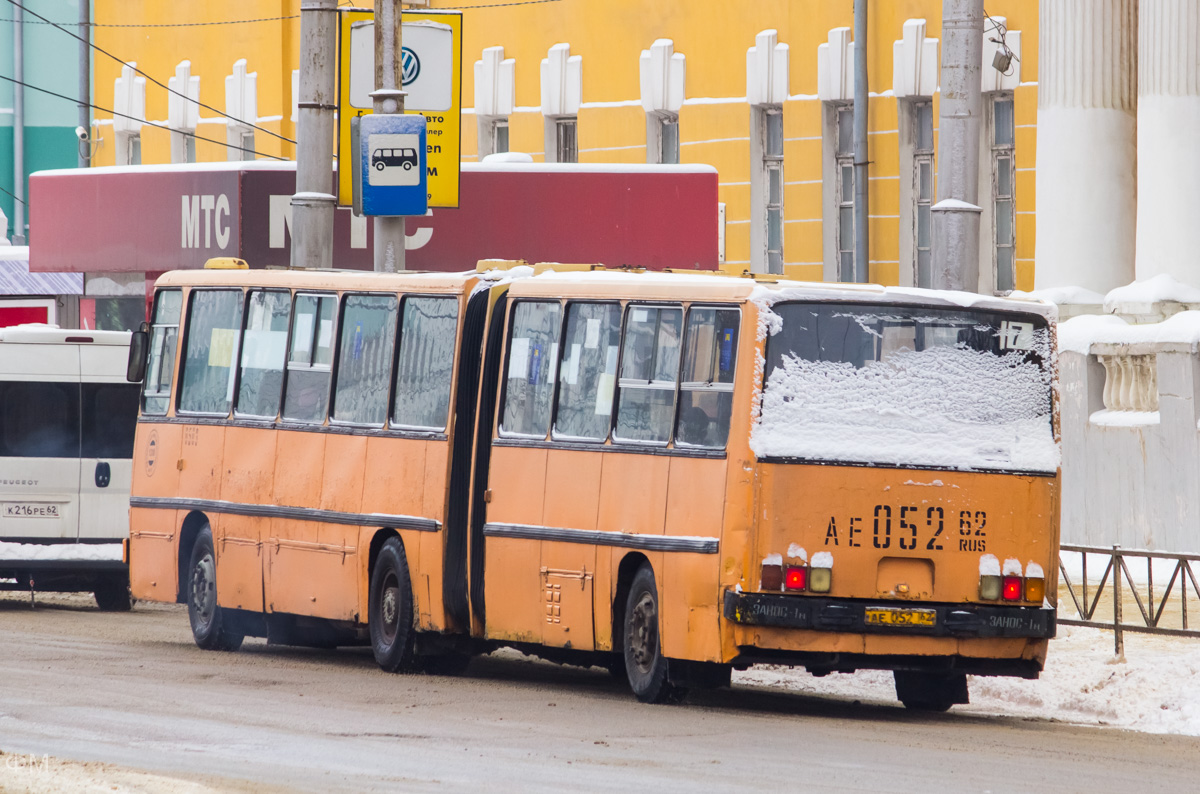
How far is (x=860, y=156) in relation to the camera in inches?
1148

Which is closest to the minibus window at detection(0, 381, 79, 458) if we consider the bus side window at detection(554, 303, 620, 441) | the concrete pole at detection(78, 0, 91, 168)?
the bus side window at detection(554, 303, 620, 441)

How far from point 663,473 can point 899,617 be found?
162cm

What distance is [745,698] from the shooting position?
15.9 metres

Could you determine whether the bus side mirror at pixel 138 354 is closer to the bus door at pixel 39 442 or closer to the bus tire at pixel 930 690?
the bus door at pixel 39 442

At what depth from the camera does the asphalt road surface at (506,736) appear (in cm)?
1126

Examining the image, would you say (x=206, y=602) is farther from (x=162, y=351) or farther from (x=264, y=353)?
(x=162, y=351)

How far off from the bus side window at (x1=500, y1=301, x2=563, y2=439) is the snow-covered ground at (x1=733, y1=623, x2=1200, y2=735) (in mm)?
2697

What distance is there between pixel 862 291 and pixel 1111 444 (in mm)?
9498

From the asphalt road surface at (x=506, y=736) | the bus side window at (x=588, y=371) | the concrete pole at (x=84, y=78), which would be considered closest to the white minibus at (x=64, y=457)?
the asphalt road surface at (x=506, y=736)

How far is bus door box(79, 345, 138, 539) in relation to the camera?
22.7m

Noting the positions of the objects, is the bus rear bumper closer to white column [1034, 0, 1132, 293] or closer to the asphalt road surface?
the asphalt road surface

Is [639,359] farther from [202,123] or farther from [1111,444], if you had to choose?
[202,123]

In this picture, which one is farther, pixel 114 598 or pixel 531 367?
pixel 114 598

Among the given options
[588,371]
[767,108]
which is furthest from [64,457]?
[767,108]
